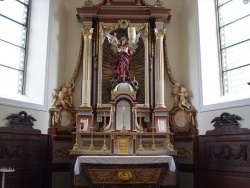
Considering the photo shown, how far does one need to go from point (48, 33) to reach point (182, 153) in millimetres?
4393

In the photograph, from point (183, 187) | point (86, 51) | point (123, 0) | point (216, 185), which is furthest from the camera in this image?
point (123, 0)

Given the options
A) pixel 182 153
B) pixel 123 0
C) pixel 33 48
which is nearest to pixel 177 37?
pixel 123 0

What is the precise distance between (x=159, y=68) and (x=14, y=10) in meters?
3.82

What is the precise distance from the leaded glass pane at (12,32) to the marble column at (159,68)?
333cm

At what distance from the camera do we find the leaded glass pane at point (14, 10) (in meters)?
7.16

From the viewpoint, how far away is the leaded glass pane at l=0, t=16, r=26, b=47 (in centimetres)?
710

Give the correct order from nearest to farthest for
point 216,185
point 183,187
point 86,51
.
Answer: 1. point 216,185
2. point 183,187
3. point 86,51

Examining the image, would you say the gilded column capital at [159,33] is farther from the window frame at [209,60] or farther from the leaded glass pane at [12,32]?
the leaded glass pane at [12,32]

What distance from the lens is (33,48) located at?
24.7ft

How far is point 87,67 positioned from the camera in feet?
25.2

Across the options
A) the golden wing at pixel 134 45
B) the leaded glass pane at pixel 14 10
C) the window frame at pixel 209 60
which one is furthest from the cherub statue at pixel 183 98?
the leaded glass pane at pixel 14 10

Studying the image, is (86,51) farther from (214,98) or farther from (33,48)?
(214,98)

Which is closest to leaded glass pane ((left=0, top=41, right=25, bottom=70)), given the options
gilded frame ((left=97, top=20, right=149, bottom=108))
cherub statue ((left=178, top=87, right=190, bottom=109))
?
gilded frame ((left=97, top=20, right=149, bottom=108))

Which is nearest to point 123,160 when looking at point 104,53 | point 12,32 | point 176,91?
point 176,91
